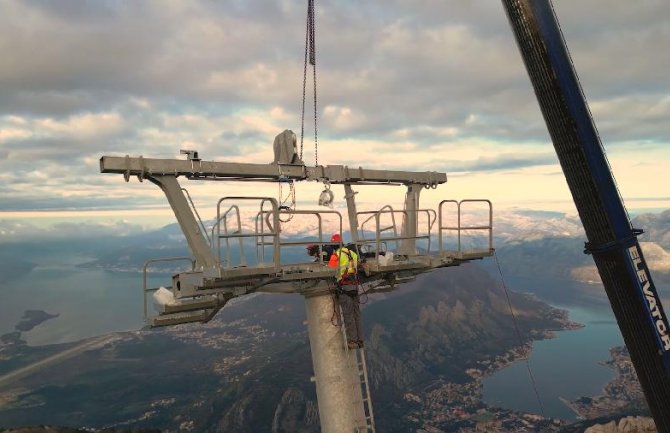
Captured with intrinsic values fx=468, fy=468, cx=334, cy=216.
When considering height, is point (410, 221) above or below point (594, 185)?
above

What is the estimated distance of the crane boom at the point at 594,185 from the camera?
11.0 meters

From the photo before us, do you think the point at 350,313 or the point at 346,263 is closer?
the point at 346,263

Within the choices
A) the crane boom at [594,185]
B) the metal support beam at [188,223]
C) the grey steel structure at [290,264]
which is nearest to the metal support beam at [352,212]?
the grey steel structure at [290,264]

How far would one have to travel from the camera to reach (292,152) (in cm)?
1289

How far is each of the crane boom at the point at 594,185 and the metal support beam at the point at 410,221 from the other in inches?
202

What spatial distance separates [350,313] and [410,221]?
4.13 metres

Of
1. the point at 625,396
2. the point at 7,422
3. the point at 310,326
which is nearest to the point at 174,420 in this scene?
the point at 7,422

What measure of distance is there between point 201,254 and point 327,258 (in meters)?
3.73

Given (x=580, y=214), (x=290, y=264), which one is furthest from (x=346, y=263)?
(x=580, y=214)

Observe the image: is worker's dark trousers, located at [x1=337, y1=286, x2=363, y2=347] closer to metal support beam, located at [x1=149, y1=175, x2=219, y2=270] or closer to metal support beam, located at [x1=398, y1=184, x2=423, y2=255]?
metal support beam, located at [x1=398, y1=184, x2=423, y2=255]

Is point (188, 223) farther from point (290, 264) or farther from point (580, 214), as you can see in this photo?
point (580, 214)

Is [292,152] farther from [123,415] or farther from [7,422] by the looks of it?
[7,422]

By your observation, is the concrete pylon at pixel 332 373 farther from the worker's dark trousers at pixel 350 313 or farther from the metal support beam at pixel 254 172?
the metal support beam at pixel 254 172

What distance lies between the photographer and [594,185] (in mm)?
11039
